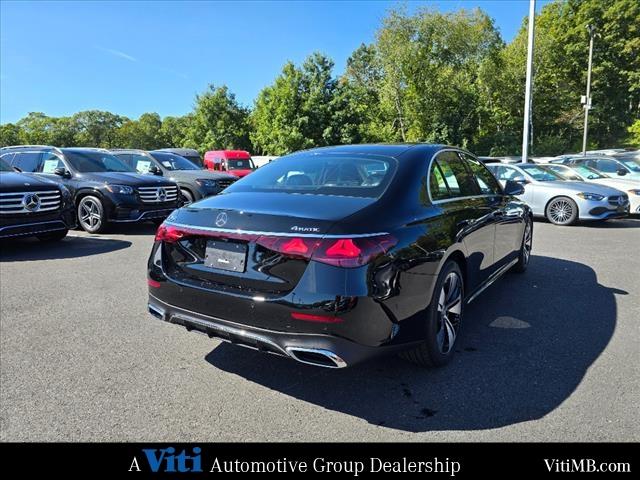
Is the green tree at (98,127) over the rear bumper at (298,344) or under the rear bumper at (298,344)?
over

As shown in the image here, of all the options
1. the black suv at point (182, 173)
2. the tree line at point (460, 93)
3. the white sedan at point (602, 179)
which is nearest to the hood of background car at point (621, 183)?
the white sedan at point (602, 179)

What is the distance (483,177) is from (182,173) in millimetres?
9381

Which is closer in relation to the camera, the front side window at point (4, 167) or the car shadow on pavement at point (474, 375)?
the car shadow on pavement at point (474, 375)

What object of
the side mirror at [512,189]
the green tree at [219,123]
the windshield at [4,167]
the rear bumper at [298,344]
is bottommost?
the rear bumper at [298,344]

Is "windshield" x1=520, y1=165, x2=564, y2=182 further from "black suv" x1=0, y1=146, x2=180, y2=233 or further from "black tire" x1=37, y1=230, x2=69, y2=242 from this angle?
"black tire" x1=37, y1=230, x2=69, y2=242

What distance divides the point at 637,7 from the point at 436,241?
5061cm

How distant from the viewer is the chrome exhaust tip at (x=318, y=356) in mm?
2494

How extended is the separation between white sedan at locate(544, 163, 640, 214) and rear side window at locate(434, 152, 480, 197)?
8706 millimetres

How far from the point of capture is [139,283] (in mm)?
5496

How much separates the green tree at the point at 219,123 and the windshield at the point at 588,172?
3755cm

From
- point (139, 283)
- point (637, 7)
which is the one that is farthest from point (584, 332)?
point (637, 7)

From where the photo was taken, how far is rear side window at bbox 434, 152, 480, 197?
3738mm
